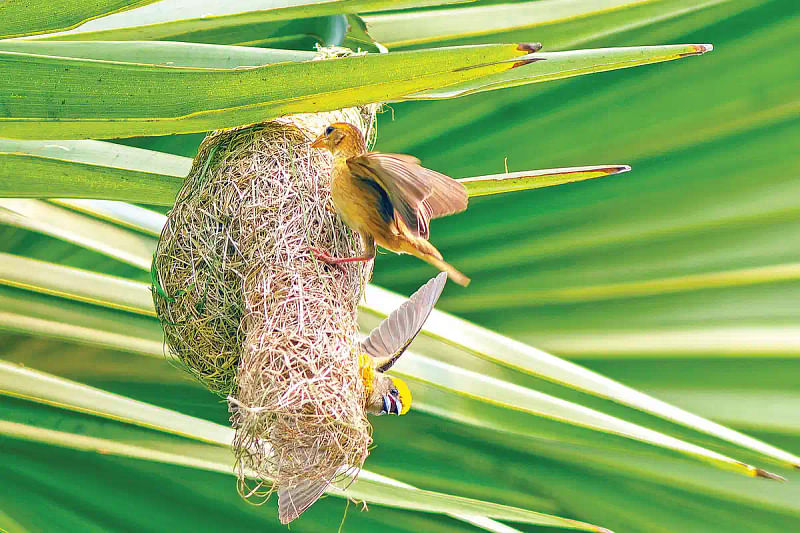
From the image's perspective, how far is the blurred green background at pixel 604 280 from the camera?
1.61 m

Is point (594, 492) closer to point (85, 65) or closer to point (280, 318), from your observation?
point (280, 318)

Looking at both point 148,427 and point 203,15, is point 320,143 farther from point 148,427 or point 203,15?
point 148,427

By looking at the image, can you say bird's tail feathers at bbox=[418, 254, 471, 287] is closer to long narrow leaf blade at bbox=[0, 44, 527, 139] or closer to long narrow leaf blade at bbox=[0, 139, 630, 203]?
long narrow leaf blade at bbox=[0, 139, 630, 203]

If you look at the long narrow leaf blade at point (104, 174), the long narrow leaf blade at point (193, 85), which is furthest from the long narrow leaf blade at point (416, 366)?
the long narrow leaf blade at point (193, 85)

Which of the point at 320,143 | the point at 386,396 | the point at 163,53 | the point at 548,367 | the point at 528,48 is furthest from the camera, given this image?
the point at 548,367

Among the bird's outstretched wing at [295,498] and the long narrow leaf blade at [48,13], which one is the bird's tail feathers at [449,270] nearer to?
the bird's outstretched wing at [295,498]

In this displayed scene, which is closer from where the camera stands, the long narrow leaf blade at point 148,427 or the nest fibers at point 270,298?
the nest fibers at point 270,298

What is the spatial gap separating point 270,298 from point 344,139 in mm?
278

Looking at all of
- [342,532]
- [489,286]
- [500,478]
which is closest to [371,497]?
[342,532]

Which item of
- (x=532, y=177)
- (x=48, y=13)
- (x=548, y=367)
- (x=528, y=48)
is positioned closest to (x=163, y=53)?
(x=48, y=13)

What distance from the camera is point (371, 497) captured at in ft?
4.71

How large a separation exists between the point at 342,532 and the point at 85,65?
124 cm

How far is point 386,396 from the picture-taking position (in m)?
1.25

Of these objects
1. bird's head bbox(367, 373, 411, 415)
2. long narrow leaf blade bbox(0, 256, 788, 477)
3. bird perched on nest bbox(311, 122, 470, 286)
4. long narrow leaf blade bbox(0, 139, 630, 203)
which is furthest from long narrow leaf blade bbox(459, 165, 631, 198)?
A: long narrow leaf blade bbox(0, 256, 788, 477)
